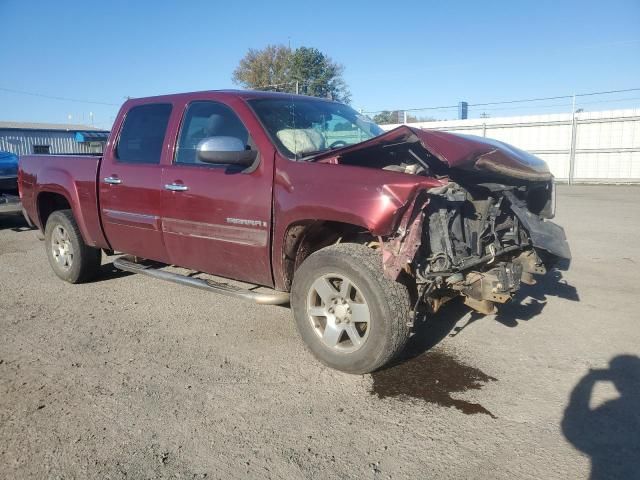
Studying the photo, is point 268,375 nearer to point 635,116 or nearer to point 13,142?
point 635,116

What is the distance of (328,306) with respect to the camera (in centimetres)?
360

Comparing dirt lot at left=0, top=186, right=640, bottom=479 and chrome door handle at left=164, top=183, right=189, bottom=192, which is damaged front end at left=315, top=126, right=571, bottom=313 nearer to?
dirt lot at left=0, top=186, right=640, bottom=479

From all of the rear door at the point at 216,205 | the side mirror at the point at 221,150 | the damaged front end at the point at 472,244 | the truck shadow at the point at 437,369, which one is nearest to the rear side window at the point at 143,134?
the rear door at the point at 216,205

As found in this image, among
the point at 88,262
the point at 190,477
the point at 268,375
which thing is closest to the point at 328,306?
the point at 268,375

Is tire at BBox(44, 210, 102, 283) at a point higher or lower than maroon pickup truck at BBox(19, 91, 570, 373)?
lower

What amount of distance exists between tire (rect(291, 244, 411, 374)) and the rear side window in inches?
79.2

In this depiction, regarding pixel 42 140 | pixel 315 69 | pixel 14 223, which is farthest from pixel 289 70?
pixel 14 223

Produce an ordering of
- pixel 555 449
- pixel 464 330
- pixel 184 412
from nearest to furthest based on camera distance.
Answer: pixel 555 449 → pixel 184 412 → pixel 464 330

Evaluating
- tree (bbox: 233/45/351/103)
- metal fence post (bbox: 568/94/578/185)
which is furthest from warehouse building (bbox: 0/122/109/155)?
metal fence post (bbox: 568/94/578/185)

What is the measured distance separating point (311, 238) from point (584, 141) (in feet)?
69.3

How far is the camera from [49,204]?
621 centimetres

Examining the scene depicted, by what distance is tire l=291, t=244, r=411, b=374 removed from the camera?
3297 mm

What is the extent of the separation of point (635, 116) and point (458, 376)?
2080 centimetres

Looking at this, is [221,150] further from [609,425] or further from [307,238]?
[609,425]
